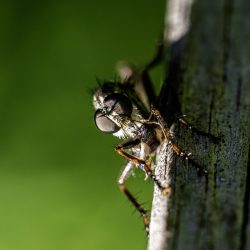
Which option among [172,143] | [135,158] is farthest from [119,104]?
[172,143]

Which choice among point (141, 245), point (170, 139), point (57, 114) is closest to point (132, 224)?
point (141, 245)

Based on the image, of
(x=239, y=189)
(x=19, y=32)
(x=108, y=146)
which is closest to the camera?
(x=239, y=189)

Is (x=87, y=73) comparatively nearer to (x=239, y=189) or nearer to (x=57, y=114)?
(x=57, y=114)

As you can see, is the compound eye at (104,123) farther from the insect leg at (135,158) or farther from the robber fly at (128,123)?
the insect leg at (135,158)

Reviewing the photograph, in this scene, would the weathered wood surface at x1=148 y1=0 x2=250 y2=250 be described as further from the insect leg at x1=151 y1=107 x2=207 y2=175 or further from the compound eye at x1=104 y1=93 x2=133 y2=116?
the compound eye at x1=104 y1=93 x2=133 y2=116

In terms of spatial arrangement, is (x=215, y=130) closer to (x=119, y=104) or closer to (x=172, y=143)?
(x=172, y=143)

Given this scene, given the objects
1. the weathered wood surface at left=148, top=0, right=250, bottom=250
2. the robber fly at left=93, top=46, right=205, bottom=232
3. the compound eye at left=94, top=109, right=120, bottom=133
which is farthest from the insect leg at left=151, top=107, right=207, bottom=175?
the compound eye at left=94, top=109, right=120, bottom=133
